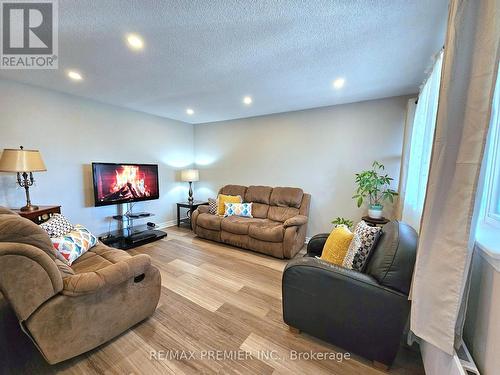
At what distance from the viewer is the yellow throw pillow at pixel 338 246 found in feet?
5.39

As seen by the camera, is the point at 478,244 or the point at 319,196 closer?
the point at 478,244

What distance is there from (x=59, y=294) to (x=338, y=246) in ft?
6.47

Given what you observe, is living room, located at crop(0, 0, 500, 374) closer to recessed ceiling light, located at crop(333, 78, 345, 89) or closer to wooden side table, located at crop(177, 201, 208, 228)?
recessed ceiling light, located at crop(333, 78, 345, 89)

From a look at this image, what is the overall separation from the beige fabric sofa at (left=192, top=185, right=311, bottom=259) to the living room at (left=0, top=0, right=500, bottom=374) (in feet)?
0.11

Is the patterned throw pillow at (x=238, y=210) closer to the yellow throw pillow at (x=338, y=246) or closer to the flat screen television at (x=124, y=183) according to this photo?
the flat screen television at (x=124, y=183)

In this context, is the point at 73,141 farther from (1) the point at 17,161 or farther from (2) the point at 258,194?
(2) the point at 258,194

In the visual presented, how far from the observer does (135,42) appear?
1756 mm

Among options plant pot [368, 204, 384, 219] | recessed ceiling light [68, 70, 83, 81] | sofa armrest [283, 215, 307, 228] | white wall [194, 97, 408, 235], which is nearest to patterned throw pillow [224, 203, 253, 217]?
white wall [194, 97, 408, 235]

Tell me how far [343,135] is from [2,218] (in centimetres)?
380

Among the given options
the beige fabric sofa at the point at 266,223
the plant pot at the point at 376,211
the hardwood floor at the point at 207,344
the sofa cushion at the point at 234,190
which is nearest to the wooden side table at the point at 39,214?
the hardwood floor at the point at 207,344

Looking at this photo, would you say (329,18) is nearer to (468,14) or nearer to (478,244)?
(468,14)

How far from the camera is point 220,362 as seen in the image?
1.40m

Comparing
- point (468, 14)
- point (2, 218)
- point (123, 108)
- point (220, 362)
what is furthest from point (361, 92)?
point (123, 108)

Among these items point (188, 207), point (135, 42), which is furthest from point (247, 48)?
point (188, 207)
